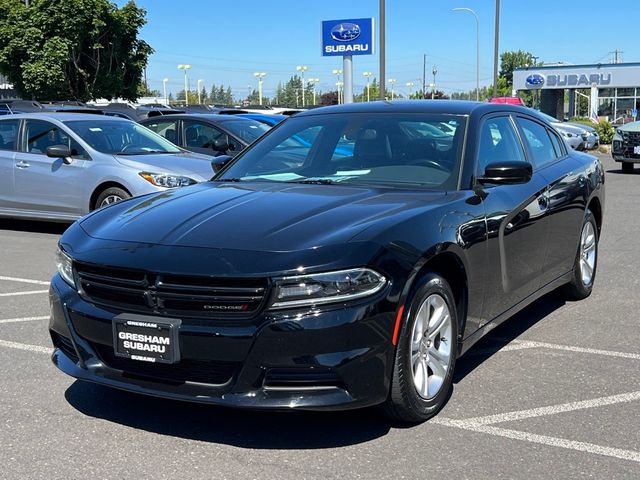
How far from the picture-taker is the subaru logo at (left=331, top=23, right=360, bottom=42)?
22.7 meters

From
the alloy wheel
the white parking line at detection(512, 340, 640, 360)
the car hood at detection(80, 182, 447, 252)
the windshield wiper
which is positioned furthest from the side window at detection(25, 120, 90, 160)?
the alloy wheel

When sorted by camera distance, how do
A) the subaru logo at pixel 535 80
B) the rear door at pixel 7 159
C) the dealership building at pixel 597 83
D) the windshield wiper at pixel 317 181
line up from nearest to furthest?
the windshield wiper at pixel 317 181
the rear door at pixel 7 159
the dealership building at pixel 597 83
the subaru logo at pixel 535 80

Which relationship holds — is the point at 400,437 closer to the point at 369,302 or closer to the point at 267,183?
the point at 369,302

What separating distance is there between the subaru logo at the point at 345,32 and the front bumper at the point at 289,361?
20.2 metres

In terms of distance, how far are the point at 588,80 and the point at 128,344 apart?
186 feet

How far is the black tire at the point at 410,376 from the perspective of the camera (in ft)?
11.9

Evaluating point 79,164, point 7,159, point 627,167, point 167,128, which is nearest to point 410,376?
point 79,164

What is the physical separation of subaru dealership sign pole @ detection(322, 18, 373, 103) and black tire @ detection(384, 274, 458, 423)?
743 inches

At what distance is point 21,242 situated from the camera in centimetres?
1004

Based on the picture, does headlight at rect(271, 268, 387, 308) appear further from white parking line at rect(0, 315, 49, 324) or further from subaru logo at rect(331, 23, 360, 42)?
subaru logo at rect(331, 23, 360, 42)

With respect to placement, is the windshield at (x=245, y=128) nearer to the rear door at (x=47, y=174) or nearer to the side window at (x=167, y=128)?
the side window at (x=167, y=128)

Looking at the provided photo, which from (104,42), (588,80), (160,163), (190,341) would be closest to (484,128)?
(190,341)

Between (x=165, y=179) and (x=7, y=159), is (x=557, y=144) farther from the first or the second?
(x=7, y=159)

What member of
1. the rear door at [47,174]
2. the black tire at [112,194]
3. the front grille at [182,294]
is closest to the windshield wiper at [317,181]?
the front grille at [182,294]
